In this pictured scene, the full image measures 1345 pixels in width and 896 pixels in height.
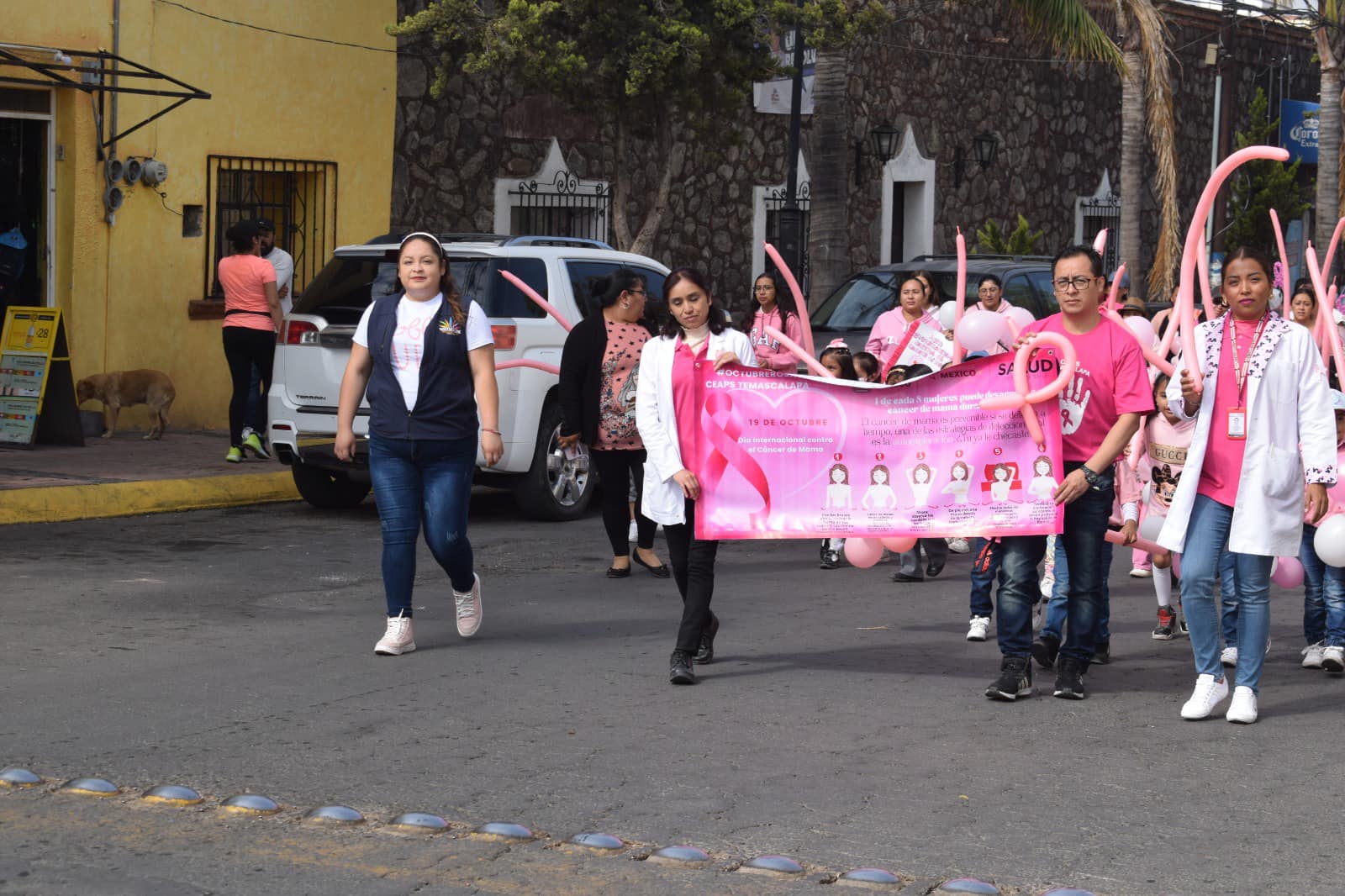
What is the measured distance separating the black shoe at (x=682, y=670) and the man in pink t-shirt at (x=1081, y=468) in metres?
1.18

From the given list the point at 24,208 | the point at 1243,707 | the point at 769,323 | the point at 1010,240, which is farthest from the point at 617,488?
the point at 1010,240

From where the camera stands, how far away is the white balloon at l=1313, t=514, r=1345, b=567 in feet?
24.7

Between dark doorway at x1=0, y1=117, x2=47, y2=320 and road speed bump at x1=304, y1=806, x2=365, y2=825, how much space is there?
37.9 feet

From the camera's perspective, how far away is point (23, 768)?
19.1 feet

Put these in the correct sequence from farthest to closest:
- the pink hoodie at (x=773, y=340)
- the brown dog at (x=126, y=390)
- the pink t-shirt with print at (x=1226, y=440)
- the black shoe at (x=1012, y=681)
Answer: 1. the brown dog at (x=126, y=390)
2. the pink hoodie at (x=773, y=340)
3. the black shoe at (x=1012, y=681)
4. the pink t-shirt with print at (x=1226, y=440)

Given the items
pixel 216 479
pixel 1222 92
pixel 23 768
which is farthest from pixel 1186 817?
pixel 1222 92

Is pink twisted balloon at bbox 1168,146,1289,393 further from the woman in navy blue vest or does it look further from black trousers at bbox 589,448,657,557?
black trousers at bbox 589,448,657,557

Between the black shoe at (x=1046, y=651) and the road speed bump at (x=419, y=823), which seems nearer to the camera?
the road speed bump at (x=419, y=823)

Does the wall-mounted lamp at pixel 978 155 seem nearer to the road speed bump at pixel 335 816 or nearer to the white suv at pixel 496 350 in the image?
the white suv at pixel 496 350

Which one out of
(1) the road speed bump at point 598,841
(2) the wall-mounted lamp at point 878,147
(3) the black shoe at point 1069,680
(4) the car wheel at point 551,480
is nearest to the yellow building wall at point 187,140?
(4) the car wheel at point 551,480

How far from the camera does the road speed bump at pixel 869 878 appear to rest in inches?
192

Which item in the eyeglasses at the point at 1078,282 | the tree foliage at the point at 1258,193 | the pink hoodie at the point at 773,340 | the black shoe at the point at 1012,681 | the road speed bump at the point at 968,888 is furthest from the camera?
the tree foliage at the point at 1258,193

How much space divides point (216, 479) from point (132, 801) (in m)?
7.76

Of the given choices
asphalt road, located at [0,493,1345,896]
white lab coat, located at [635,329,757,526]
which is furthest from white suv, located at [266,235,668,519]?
white lab coat, located at [635,329,757,526]
